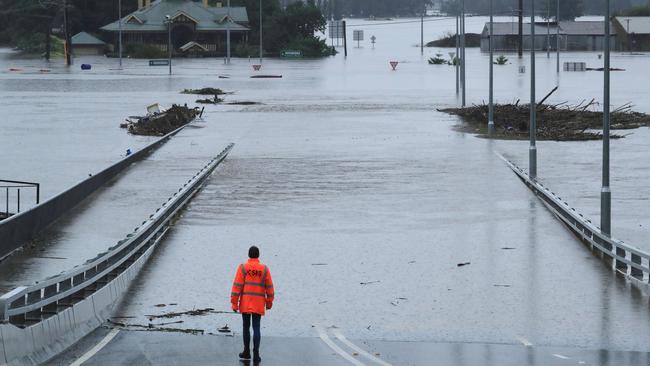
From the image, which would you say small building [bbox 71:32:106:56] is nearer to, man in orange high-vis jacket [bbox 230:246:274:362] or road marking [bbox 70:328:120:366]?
road marking [bbox 70:328:120:366]

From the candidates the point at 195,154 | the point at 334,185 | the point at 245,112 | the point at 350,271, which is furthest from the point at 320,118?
the point at 350,271

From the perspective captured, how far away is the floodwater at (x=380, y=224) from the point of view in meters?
20.3

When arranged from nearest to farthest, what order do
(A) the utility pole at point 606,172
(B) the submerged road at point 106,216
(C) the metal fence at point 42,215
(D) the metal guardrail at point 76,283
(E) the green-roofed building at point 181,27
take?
1. (D) the metal guardrail at point 76,283
2. (B) the submerged road at point 106,216
3. (A) the utility pole at point 606,172
4. (C) the metal fence at point 42,215
5. (E) the green-roofed building at point 181,27

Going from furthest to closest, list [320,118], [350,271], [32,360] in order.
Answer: [320,118] → [350,271] → [32,360]

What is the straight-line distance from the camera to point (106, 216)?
31656mm

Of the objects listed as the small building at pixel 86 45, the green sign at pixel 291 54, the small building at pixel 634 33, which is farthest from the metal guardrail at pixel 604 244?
the small building at pixel 634 33

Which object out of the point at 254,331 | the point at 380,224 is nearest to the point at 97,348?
the point at 254,331

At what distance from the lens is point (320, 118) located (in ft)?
215

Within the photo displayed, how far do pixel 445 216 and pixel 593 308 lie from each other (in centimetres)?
1084

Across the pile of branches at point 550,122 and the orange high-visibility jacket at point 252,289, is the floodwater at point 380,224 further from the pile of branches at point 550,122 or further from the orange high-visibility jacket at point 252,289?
the orange high-visibility jacket at point 252,289

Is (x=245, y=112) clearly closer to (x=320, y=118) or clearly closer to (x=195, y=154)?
(x=320, y=118)

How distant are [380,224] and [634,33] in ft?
552

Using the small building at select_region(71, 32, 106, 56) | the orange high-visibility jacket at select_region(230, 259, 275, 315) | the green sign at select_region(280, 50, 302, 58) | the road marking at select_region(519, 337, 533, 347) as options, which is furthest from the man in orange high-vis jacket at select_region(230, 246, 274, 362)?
the small building at select_region(71, 32, 106, 56)

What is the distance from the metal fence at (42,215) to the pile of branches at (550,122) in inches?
844
